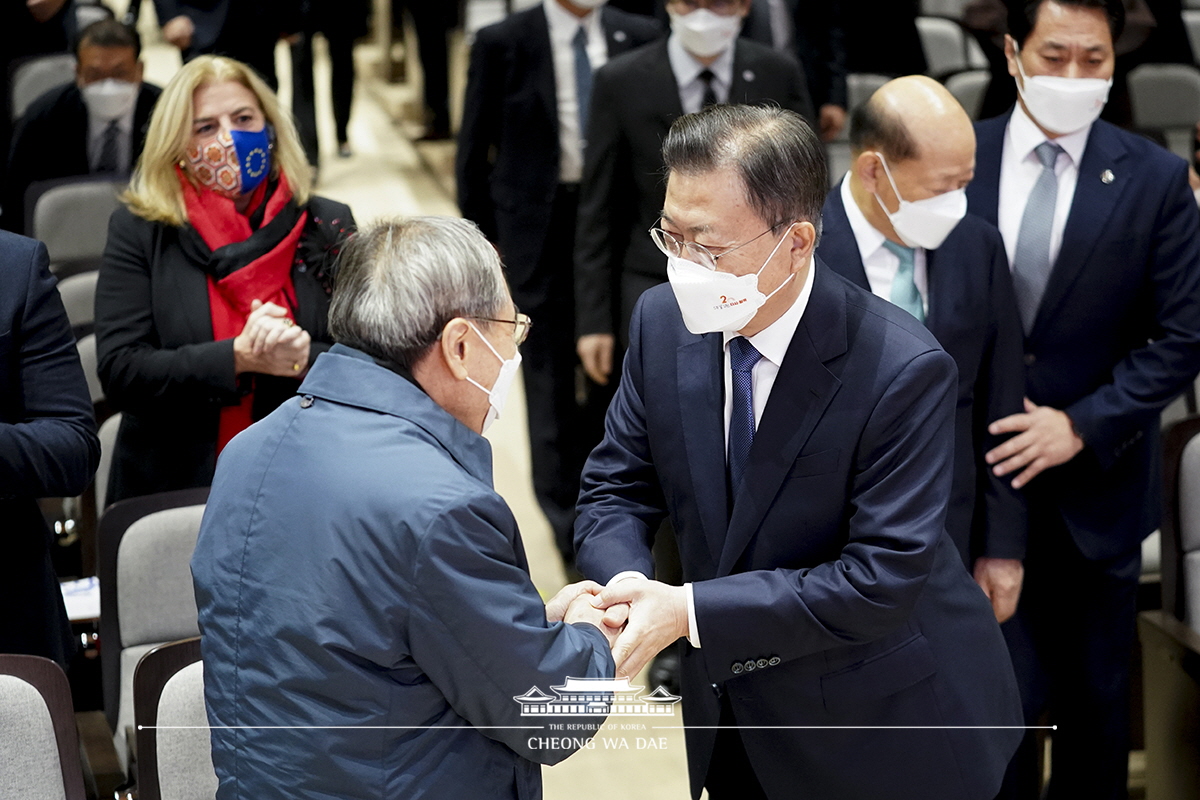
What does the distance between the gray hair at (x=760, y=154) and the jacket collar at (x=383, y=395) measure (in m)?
0.51

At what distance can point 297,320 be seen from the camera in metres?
2.99

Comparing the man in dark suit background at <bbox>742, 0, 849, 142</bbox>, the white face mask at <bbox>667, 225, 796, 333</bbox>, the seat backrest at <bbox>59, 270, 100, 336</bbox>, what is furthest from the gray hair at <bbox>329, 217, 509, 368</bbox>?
the man in dark suit background at <bbox>742, 0, 849, 142</bbox>

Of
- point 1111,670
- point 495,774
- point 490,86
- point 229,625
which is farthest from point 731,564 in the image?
point 490,86

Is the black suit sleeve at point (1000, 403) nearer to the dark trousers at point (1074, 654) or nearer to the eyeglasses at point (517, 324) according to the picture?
the dark trousers at point (1074, 654)

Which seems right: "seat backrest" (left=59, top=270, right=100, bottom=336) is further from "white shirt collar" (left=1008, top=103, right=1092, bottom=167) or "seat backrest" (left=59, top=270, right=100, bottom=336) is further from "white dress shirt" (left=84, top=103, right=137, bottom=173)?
"white shirt collar" (left=1008, top=103, right=1092, bottom=167)

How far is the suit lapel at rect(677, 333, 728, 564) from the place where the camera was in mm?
2004

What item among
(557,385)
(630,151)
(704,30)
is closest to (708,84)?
(704,30)

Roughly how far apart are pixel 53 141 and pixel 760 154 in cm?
374

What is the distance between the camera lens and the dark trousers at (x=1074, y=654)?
9.53 feet

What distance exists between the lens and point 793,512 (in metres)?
1.95

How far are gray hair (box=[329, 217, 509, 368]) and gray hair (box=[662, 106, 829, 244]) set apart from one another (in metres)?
0.34

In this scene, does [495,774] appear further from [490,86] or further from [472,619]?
[490,86]

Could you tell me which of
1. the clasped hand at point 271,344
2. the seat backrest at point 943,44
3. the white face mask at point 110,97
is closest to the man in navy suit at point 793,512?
the clasped hand at point 271,344

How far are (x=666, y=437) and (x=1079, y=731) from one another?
4.95 feet
